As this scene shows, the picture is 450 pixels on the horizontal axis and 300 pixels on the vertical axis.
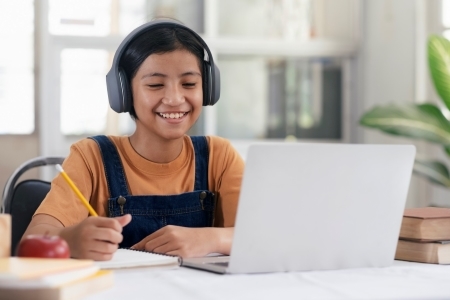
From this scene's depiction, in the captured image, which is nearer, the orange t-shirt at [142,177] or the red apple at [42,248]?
the red apple at [42,248]

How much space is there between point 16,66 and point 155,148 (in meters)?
2.09

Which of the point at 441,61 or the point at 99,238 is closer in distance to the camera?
the point at 99,238

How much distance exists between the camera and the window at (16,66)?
3.57 metres

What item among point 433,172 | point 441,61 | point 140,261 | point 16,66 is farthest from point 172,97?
point 16,66

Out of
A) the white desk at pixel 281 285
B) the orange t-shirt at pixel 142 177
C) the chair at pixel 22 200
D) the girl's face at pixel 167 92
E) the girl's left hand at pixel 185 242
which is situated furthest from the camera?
the chair at pixel 22 200

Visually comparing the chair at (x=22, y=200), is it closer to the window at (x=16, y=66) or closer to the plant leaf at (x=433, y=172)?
the window at (x=16, y=66)

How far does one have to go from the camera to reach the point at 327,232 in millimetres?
1156

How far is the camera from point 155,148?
5.62 ft

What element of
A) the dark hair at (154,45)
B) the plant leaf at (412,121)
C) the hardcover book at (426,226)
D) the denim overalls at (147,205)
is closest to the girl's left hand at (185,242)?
the denim overalls at (147,205)

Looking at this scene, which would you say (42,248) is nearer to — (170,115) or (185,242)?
(185,242)

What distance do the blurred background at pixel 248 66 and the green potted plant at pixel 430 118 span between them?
1.26ft

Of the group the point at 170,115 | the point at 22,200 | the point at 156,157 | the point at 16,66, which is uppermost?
the point at 16,66

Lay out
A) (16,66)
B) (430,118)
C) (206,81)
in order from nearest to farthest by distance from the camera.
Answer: (206,81), (430,118), (16,66)

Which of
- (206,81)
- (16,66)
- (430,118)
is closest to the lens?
(206,81)
